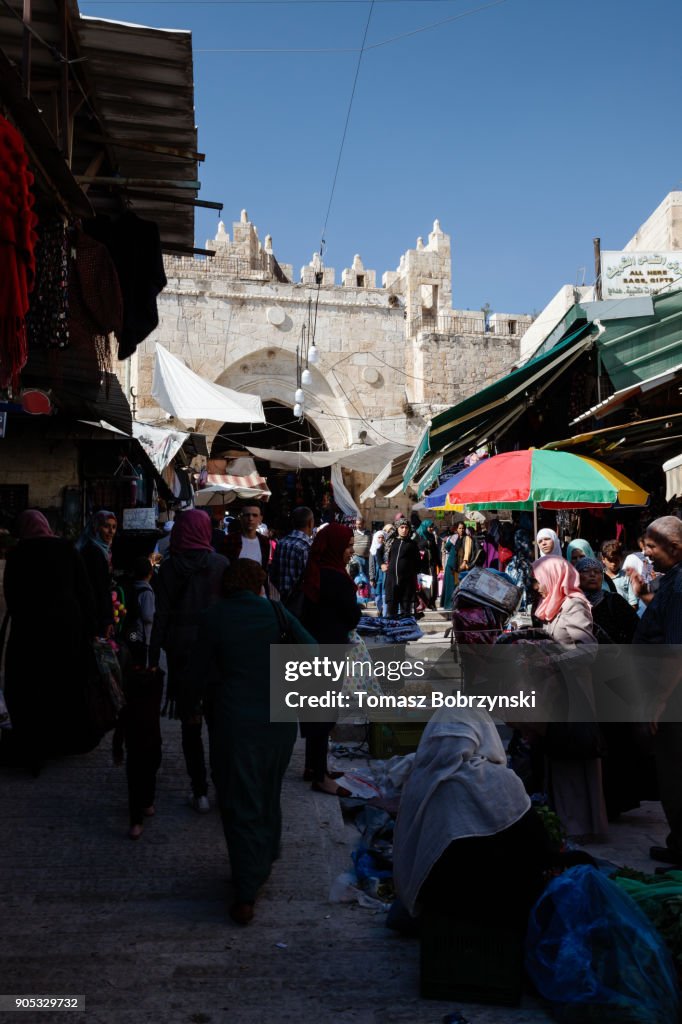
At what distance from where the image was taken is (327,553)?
481 cm

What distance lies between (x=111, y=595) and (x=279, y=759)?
2.33 m

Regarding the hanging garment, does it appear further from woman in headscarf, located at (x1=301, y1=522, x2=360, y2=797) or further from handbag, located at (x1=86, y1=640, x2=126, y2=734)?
handbag, located at (x1=86, y1=640, x2=126, y2=734)

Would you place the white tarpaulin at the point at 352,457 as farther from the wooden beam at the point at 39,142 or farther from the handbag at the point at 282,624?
the handbag at the point at 282,624

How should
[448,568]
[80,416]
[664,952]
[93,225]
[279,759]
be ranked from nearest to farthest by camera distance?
[664,952], [279,759], [93,225], [80,416], [448,568]

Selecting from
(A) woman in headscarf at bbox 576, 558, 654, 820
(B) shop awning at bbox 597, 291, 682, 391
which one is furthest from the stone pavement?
(B) shop awning at bbox 597, 291, 682, 391

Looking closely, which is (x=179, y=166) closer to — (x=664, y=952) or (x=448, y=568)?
(x=664, y=952)

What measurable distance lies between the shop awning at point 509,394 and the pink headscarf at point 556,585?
486 centimetres

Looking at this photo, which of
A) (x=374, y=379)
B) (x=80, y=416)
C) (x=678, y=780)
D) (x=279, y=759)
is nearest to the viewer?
(x=279, y=759)

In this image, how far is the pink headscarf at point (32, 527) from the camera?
4574mm

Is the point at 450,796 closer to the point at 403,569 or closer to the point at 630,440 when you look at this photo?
the point at 630,440

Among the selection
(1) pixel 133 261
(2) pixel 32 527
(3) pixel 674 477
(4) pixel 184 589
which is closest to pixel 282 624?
(4) pixel 184 589

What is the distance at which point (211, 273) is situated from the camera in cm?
2172

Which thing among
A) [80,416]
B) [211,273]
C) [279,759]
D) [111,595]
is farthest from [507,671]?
[211,273]

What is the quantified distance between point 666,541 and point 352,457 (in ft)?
49.0
